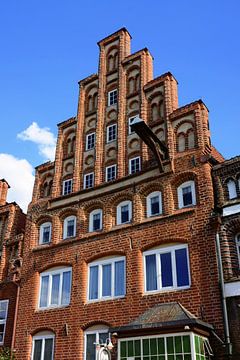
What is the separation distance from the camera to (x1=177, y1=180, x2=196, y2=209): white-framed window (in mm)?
18844

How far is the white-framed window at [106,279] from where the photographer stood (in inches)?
755

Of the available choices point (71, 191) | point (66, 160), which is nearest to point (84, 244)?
point (71, 191)

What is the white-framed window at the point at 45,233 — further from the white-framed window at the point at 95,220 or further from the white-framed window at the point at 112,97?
the white-framed window at the point at 112,97

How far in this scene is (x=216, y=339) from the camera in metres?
15.5

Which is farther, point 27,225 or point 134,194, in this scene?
point 27,225

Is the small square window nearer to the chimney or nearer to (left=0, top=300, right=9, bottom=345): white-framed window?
the chimney

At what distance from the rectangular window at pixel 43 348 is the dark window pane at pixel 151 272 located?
18.2 ft

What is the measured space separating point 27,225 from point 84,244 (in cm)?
444

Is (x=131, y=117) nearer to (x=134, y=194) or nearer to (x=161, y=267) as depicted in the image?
(x=134, y=194)

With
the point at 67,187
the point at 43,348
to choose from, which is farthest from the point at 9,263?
Result: the point at 43,348

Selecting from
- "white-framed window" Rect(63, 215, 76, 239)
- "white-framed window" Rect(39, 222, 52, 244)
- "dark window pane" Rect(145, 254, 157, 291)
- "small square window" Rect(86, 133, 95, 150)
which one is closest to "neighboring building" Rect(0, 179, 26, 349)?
"white-framed window" Rect(39, 222, 52, 244)

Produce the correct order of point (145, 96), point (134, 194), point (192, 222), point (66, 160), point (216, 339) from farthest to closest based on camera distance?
point (66, 160) → point (145, 96) → point (134, 194) → point (192, 222) → point (216, 339)

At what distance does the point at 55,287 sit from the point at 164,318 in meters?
7.35

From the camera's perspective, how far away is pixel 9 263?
23.5 m
